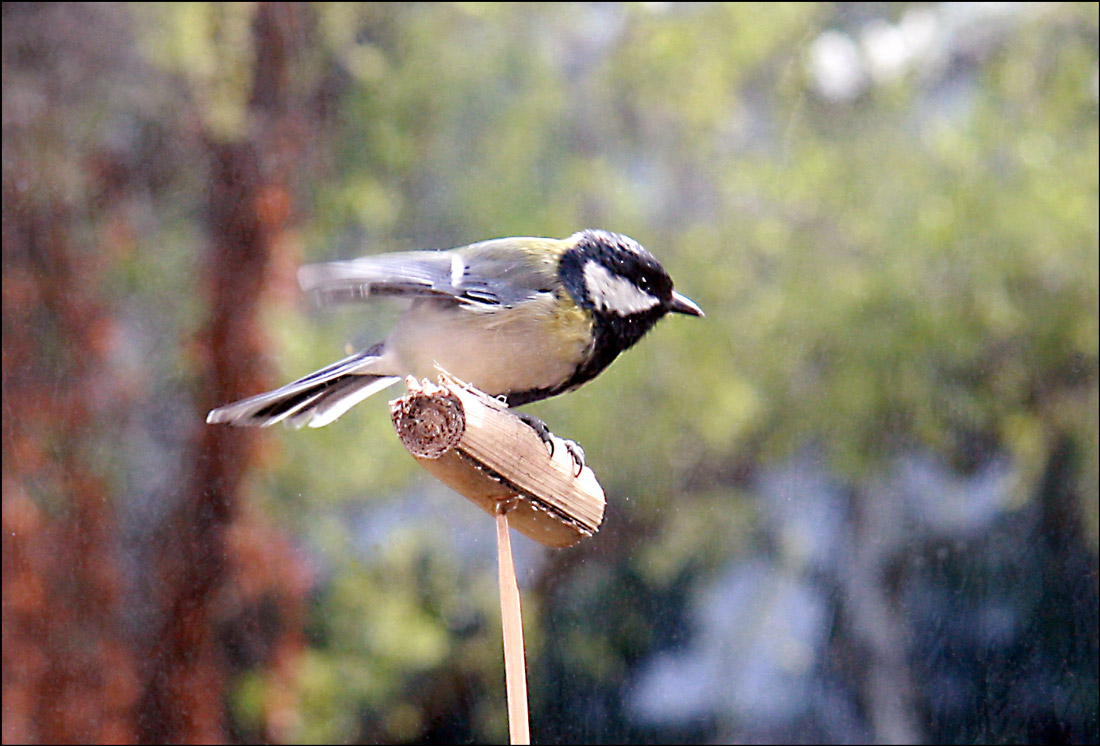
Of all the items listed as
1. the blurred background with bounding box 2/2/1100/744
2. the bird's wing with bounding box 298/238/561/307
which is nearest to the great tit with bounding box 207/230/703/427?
the bird's wing with bounding box 298/238/561/307

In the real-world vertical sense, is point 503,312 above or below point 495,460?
above

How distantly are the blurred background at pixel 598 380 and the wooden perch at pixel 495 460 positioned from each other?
1.49 feet

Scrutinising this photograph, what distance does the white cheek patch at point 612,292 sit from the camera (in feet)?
2.98

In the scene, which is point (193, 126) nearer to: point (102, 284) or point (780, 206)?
point (102, 284)

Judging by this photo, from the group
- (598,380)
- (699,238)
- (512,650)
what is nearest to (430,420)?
(512,650)

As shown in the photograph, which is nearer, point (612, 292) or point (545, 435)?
point (545, 435)

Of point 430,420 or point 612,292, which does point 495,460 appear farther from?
point 612,292

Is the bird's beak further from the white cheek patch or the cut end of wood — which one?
the cut end of wood

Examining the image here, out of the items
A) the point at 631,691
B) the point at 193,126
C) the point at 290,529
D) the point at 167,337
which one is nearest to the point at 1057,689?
the point at 631,691

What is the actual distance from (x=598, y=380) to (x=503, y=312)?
455mm

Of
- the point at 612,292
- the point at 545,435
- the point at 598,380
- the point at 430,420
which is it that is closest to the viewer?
the point at 430,420

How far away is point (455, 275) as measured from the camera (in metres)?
0.90

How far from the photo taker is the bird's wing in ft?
2.66

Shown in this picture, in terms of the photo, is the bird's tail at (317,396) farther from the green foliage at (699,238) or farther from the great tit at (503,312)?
the green foliage at (699,238)
